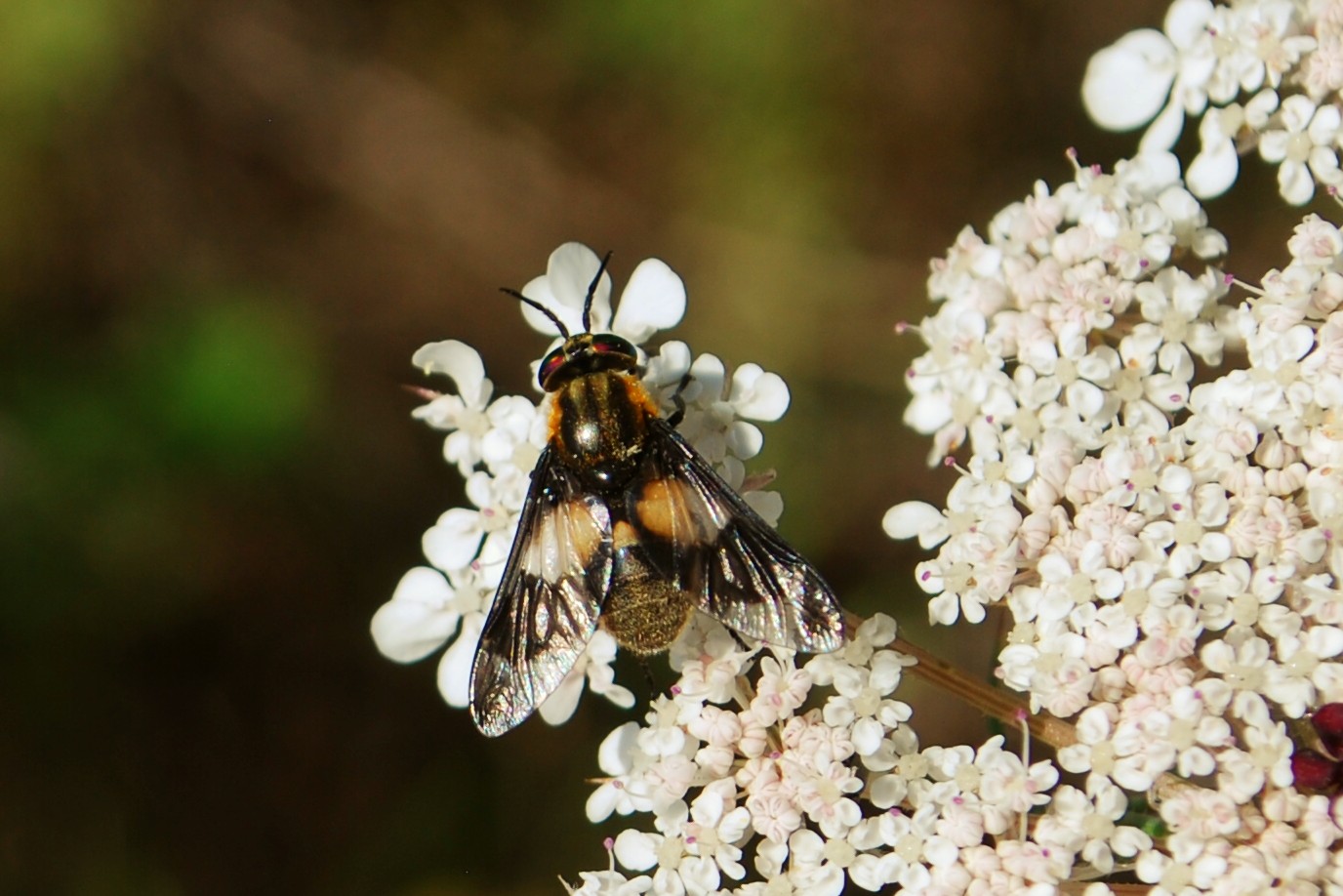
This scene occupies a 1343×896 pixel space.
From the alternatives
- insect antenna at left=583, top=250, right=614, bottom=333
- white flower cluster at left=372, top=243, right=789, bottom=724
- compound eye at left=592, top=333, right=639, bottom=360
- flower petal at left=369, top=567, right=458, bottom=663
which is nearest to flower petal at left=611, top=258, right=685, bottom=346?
Answer: white flower cluster at left=372, top=243, right=789, bottom=724

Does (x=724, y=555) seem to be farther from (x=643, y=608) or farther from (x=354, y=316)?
(x=354, y=316)

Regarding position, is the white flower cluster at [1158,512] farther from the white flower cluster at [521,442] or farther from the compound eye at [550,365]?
the compound eye at [550,365]

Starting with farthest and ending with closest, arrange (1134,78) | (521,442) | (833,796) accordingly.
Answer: (1134,78) < (521,442) < (833,796)

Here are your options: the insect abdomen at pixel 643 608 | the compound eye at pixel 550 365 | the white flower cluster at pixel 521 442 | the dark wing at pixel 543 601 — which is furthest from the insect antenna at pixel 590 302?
the insect abdomen at pixel 643 608

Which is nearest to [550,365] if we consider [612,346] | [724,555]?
[612,346]

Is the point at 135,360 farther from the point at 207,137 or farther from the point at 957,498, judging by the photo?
the point at 957,498

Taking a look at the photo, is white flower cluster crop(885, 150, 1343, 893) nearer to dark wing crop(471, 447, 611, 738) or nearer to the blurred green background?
dark wing crop(471, 447, 611, 738)
